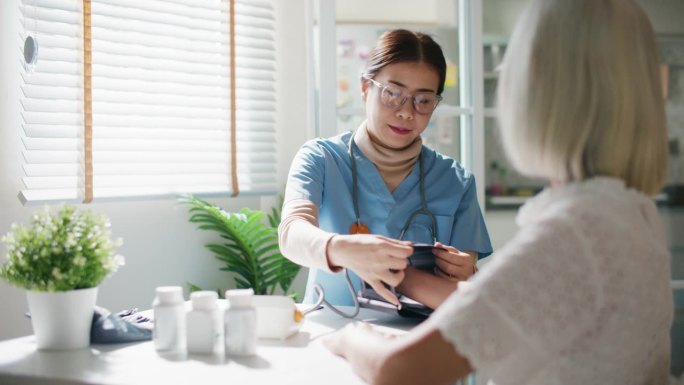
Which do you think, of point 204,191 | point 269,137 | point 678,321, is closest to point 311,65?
point 269,137

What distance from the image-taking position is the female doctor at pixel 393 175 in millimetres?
1917

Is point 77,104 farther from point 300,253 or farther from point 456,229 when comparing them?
point 456,229

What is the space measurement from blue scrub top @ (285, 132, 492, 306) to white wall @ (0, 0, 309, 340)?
787 mm

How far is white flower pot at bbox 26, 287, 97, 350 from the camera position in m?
1.26

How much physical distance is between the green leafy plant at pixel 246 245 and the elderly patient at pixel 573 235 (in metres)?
1.65

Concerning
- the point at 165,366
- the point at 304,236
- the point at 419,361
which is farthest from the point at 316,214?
the point at 419,361

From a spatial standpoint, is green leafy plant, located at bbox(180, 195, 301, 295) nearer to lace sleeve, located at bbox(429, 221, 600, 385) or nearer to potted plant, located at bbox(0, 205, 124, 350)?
potted plant, located at bbox(0, 205, 124, 350)

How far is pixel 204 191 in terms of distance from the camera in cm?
268

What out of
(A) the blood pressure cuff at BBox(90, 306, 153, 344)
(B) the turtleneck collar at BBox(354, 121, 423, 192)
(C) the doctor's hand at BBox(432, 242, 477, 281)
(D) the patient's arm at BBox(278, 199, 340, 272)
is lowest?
(A) the blood pressure cuff at BBox(90, 306, 153, 344)

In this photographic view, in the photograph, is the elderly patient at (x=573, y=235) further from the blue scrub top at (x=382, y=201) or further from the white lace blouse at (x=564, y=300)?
the blue scrub top at (x=382, y=201)

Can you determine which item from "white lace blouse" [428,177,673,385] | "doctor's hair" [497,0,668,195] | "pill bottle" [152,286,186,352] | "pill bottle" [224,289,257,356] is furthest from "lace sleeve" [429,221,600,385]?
"pill bottle" [152,286,186,352]

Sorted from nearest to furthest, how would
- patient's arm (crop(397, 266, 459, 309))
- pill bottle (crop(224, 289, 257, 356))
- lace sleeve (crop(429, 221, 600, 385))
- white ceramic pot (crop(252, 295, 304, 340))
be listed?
1. lace sleeve (crop(429, 221, 600, 385))
2. pill bottle (crop(224, 289, 257, 356))
3. white ceramic pot (crop(252, 295, 304, 340))
4. patient's arm (crop(397, 266, 459, 309))

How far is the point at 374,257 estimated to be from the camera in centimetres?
141

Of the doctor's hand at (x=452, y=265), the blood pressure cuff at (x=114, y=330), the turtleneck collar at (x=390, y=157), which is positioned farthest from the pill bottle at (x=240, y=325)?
the turtleneck collar at (x=390, y=157)
